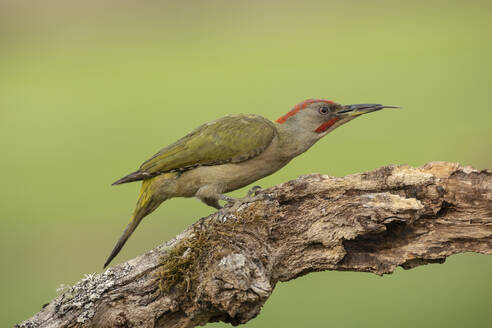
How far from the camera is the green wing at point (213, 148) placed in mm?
5730

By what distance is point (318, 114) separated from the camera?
20.0 feet

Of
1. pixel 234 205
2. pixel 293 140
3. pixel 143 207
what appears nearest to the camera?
pixel 234 205

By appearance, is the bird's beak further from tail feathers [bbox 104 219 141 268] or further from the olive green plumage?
tail feathers [bbox 104 219 141 268]

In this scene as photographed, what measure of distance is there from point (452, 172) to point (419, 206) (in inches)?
23.5

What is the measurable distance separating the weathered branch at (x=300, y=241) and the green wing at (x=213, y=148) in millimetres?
706

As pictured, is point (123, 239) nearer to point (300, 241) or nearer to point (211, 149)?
point (211, 149)

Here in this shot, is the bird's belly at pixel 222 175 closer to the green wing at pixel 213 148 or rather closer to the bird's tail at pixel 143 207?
the green wing at pixel 213 148

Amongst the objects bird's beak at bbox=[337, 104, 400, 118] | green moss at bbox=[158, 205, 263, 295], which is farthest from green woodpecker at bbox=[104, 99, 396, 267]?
green moss at bbox=[158, 205, 263, 295]

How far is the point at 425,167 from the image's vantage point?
211 inches

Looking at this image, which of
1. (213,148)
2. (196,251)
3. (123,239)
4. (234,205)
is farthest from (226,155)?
(123,239)

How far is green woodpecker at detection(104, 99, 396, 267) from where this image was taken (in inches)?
227

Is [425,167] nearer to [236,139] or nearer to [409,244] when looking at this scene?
[409,244]

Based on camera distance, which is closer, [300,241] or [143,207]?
[300,241]

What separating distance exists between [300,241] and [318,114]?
1702 mm
